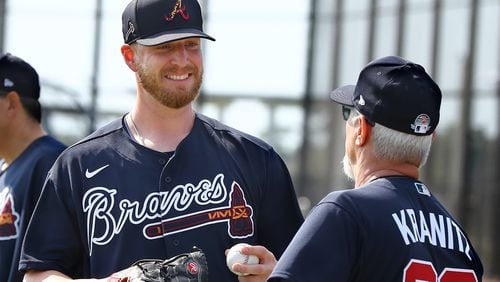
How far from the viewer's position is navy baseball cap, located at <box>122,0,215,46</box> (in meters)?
4.11

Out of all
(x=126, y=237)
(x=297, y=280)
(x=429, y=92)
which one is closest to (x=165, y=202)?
(x=126, y=237)

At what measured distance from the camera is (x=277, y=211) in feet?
13.9

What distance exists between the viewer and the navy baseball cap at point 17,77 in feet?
18.4

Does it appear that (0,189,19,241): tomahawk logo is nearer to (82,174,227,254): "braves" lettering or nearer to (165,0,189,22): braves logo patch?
(82,174,227,254): "braves" lettering

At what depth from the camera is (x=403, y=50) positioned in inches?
773

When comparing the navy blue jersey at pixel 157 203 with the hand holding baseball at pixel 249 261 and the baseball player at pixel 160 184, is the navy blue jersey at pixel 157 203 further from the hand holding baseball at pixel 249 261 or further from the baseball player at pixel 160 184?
the hand holding baseball at pixel 249 261

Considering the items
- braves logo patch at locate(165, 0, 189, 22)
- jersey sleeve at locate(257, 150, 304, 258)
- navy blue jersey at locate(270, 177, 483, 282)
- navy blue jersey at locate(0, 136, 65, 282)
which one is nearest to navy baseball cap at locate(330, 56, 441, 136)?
navy blue jersey at locate(270, 177, 483, 282)

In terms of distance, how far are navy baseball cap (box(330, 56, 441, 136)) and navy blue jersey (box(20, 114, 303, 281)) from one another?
60cm

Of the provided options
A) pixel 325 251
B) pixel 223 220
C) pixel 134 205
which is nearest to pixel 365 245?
pixel 325 251

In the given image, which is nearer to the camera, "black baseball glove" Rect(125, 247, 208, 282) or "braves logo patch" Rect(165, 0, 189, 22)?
"black baseball glove" Rect(125, 247, 208, 282)

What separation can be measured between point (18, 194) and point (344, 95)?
1.98m

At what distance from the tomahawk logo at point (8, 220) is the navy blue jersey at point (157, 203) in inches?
35.7

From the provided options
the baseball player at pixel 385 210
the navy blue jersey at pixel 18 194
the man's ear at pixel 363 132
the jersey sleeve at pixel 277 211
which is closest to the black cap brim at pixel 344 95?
the baseball player at pixel 385 210

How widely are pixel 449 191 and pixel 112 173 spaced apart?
14.7m
